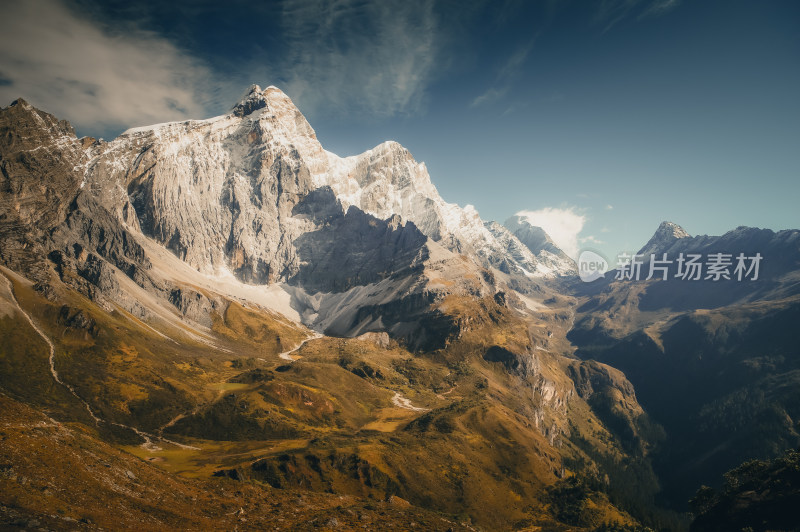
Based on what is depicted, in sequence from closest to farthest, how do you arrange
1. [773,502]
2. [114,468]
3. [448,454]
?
[114,468] < [773,502] < [448,454]

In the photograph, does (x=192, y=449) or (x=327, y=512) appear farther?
(x=192, y=449)

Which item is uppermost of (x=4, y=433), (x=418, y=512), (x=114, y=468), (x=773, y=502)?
(x=773, y=502)

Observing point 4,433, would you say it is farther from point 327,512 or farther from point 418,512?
point 418,512

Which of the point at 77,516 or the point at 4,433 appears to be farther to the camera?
the point at 4,433

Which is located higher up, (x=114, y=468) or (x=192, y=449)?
(x=114, y=468)

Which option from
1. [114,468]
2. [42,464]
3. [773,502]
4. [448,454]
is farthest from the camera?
[448,454]

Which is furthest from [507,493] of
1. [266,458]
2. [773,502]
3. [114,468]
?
[114,468]

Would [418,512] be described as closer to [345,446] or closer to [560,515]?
[345,446]

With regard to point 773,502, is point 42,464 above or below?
below

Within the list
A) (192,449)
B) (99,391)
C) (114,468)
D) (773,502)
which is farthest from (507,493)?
(99,391)
